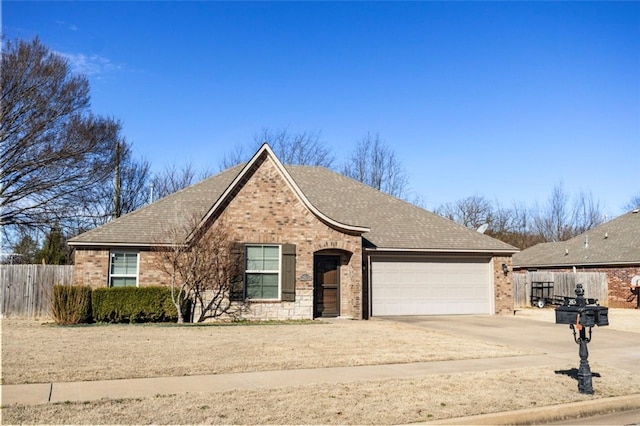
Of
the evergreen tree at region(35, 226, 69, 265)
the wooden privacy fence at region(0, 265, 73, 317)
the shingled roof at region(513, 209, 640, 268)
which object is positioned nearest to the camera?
the wooden privacy fence at region(0, 265, 73, 317)

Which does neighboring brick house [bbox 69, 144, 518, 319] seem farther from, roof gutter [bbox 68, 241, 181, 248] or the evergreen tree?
the evergreen tree

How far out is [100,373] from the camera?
9219 millimetres

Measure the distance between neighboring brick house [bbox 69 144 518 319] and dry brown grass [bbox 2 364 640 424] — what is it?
10.4 meters

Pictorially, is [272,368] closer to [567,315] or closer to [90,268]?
[567,315]

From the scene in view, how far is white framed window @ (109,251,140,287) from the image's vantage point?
1922 centimetres

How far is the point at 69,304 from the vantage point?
17125 millimetres

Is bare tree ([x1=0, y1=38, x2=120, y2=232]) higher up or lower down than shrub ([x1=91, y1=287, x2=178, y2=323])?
higher up

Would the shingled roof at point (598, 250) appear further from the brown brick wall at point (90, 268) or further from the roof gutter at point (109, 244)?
the brown brick wall at point (90, 268)

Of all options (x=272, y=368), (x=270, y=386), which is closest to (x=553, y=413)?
(x=270, y=386)

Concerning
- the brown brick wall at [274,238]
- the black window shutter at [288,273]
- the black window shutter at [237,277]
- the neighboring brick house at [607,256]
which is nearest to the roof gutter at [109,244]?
the brown brick wall at [274,238]

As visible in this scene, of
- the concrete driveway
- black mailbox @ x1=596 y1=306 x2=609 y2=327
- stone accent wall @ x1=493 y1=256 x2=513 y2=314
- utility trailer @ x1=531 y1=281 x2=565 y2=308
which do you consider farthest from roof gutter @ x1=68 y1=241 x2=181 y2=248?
utility trailer @ x1=531 y1=281 x2=565 y2=308

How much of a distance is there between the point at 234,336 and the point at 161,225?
7.49m

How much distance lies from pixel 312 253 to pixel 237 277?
2799 mm

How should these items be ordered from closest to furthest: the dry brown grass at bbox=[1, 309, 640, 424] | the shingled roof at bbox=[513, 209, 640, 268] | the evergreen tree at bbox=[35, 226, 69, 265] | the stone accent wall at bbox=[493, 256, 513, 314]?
the dry brown grass at bbox=[1, 309, 640, 424] → the stone accent wall at bbox=[493, 256, 513, 314] → the evergreen tree at bbox=[35, 226, 69, 265] → the shingled roof at bbox=[513, 209, 640, 268]
